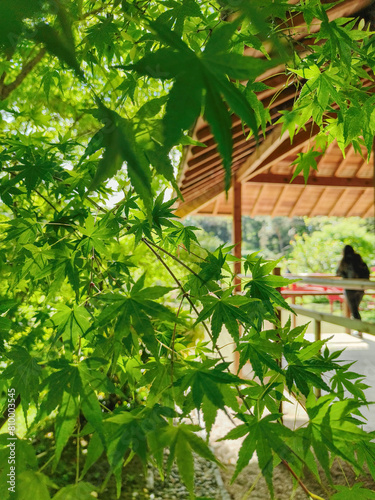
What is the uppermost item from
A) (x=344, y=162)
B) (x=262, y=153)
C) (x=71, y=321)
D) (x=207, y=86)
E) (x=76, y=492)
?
(x=344, y=162)

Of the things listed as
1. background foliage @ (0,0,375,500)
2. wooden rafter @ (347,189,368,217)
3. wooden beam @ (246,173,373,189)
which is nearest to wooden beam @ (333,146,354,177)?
wooden beam @ (246,173,373,189)

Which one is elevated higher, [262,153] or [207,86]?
[262,153]

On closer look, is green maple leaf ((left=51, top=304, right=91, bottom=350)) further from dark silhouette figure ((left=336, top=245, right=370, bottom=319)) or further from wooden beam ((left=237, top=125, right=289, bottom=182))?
dark silhouette figure ((left=336, top=245, right=370, bottom=319))

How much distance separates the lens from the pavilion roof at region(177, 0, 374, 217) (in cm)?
400

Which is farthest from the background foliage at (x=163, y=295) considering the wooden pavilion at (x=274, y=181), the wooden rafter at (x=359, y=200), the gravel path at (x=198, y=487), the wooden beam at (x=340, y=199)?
the wooden rafter at (x=359, y=200)

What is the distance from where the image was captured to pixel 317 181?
6.03 meters

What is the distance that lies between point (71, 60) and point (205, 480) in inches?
155

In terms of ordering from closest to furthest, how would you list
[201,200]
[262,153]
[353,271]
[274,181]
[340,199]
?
1. [262,153]
2. [353,271]
3. [274,181]
4. [201,200]
5. [340,199]

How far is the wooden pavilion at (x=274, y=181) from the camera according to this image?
4.00 m

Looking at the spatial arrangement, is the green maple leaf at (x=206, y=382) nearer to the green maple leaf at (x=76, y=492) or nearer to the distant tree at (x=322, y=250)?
the green maple leaf at (x=76, y=492)

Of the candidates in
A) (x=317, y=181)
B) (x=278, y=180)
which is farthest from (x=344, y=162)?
(x=278, y=180)

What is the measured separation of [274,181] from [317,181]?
67cm

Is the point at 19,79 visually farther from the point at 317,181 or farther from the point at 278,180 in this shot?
the point at 317,181

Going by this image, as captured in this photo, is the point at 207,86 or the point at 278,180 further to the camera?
the point at 278,180
